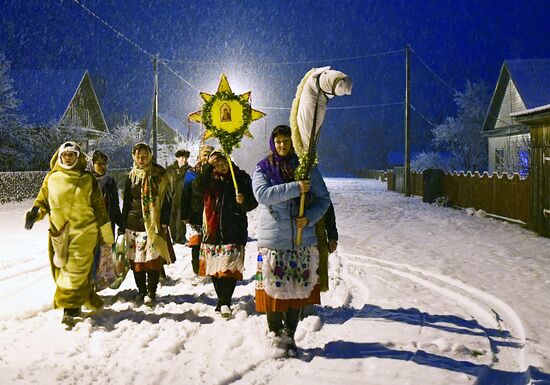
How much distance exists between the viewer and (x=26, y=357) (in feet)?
14.0

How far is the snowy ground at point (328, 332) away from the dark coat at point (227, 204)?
2.63 feet

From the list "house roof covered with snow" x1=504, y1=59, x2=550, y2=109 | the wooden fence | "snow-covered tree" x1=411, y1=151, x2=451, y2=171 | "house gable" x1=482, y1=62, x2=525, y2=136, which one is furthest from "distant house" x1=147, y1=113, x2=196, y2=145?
the wooden fence

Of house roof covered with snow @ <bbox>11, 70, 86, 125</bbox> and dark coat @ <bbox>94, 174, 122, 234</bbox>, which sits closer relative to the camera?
dark coat @ <bbox>94, 174, 122, 234</bbox>

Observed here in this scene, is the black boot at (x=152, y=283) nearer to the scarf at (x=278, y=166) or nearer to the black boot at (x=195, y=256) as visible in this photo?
the black boot at (x=195, y=256)

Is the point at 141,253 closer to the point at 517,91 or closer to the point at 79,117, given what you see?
the point at 517,91

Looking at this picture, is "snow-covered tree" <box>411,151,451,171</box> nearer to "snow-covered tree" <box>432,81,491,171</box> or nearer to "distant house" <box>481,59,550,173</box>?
"snow-covered tree" <box>432,81,491,171</box>

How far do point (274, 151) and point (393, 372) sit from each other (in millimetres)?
2003

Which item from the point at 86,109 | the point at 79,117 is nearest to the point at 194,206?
the point at 79,117

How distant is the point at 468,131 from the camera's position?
43031mm

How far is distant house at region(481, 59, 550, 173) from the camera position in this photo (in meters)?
29.6

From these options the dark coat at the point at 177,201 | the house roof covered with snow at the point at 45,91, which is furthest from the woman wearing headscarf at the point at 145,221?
the house roof covered with snow at the point at 45,91

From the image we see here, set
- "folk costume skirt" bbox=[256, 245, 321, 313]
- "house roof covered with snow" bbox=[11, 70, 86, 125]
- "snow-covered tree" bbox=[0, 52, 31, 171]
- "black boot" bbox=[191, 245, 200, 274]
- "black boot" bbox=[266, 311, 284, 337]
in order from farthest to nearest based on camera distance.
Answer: "house roof covered with snow" bbox=[11, 70, 86, 125]
"snow-covered tree" bbox=[0, 52, 31, 171]
"black boot" bbox=[191, 245, 200, 274]
"black boot" bbox=[266, 311, 284, 337]
"folk costume skirt" bbox=[256, 245, 321, 313]

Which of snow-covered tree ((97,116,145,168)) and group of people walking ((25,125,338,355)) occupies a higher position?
snow-covered tree ((97,116,145,168))

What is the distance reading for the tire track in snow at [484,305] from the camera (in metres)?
4.37
